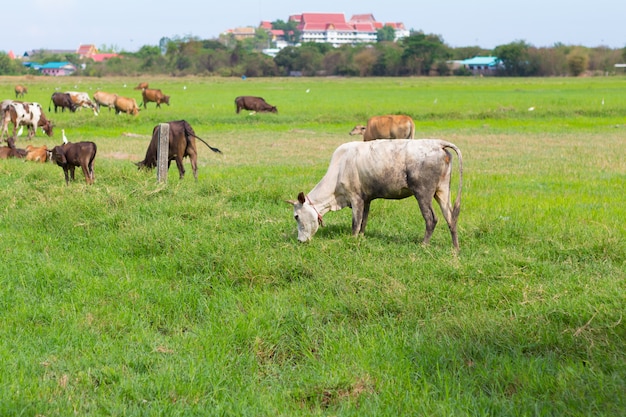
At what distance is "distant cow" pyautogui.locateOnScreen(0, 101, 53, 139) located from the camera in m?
21.9

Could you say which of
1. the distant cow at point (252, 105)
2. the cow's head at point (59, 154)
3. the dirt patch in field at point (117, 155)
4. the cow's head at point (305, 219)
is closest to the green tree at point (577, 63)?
the distant cow at point (252, 105)

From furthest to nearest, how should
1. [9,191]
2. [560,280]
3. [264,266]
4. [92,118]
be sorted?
[92,118]
[9,191]
[264,266]
[560,280]

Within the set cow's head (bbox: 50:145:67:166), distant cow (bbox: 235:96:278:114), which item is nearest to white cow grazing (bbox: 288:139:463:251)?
cow's head (bbox: 50:145:67:166)

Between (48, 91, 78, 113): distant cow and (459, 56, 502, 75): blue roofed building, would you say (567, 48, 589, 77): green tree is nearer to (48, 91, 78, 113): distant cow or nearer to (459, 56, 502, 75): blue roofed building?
(459, 56, 502, 75): blue roofed building

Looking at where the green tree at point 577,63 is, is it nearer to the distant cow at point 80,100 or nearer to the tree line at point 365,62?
the tree line at point 365,62

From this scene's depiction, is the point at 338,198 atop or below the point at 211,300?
atop

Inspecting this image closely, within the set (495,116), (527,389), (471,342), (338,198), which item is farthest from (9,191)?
(495,116)

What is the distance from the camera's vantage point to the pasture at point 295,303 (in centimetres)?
505

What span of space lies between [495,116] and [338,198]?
25.0 m

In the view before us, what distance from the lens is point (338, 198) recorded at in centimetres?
911

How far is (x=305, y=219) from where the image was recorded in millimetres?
8742

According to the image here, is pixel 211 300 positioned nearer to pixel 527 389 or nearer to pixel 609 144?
pixel 527 389

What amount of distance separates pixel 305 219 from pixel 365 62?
88.8 metres

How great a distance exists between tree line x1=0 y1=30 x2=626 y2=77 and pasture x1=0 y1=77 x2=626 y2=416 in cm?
8337
